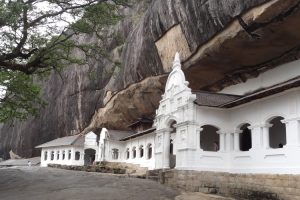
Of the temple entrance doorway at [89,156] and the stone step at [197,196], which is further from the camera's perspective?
the temple entrance doorway at [89,156]

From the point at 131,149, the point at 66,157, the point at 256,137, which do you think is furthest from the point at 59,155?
the point at 256,137

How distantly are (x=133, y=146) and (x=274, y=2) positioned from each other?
21414 millimetres

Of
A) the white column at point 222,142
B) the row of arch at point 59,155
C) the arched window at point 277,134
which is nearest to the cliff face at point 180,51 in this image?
the arched window at point 277,134

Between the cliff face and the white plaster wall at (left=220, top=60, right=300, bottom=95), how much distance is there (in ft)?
1.19

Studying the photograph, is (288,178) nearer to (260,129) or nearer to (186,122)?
(260,129)

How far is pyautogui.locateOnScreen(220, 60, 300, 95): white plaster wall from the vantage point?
19.5 metres

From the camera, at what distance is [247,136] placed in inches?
795

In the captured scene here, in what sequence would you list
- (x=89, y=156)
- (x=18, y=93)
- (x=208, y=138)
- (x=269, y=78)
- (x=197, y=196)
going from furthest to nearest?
(x=89, y=156)
(x=208, y=138)
(x=269, y=78)
(x=18, y=93)
(x=197, y=196)

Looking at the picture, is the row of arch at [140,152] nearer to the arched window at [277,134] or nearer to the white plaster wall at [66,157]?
the white plaster wall at [66,157]

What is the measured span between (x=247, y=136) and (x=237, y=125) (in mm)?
2148

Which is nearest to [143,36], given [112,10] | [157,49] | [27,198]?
[157,49]

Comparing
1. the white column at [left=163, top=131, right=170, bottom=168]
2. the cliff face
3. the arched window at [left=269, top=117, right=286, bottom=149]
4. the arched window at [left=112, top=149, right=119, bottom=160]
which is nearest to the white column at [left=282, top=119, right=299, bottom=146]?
the arched window at [left=269, top=117, right=286, bottom=149]

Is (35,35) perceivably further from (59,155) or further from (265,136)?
(59,155)

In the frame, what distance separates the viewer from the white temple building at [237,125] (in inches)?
602
